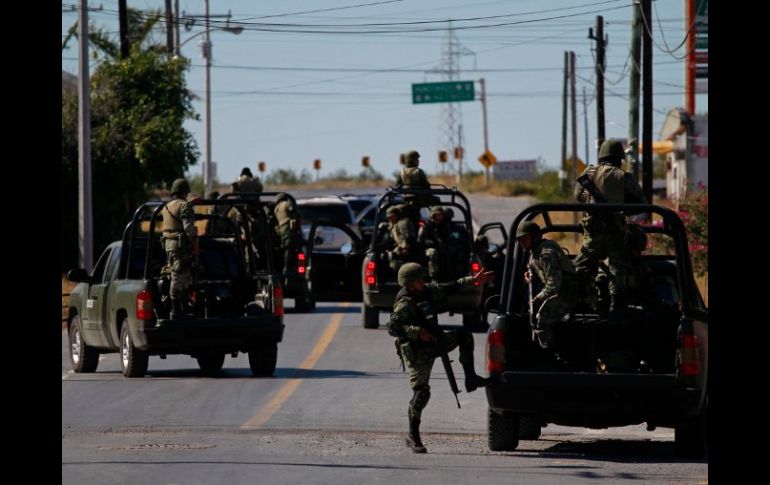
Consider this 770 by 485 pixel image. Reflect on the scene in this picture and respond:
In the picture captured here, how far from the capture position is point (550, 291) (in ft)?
39.5

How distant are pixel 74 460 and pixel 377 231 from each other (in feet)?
37.1

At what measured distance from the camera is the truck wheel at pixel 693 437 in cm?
1199

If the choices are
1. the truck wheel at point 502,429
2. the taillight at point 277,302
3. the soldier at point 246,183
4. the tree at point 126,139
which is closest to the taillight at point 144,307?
the taillight at point 277,302

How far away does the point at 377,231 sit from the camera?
2267 cm

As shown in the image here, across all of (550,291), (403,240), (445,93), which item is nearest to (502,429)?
(550,291)

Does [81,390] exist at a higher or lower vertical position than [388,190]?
lower

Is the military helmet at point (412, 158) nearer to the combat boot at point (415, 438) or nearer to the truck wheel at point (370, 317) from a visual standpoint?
the truck wheel at point (370, 317)

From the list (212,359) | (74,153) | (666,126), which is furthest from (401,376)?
(666,126)

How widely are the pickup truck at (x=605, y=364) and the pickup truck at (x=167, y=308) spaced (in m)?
5.89

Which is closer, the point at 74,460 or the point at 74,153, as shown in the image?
the point at 74,460
